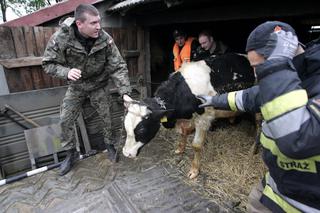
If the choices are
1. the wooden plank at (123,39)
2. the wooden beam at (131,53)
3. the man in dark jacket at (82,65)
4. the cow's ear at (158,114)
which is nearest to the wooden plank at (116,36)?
the wooden plank at (123,39)

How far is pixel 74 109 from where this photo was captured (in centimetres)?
419

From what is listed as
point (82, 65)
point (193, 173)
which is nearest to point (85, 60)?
point (82, 65)

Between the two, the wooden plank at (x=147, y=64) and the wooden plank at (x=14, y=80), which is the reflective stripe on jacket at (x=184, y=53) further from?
the wooden plank at (x=14, y=80)

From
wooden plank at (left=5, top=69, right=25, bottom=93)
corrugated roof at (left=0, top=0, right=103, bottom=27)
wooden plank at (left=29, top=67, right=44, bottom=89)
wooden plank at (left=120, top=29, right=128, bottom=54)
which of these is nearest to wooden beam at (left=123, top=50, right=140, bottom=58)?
wooden plank at (left=120, top=29, right=128, bottom=54)

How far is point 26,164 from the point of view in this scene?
4.97m

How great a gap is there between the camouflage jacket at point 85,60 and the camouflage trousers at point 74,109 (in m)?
0.12

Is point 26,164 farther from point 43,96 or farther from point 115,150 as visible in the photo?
point 115,150

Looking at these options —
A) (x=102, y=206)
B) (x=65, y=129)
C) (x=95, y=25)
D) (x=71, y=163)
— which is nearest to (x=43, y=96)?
(x=65, y=129)

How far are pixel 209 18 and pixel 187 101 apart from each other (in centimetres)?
165

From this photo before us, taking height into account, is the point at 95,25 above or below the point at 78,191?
above

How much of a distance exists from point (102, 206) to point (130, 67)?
3.67m

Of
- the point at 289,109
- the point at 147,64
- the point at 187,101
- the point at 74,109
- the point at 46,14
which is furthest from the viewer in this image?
the point at 147,64

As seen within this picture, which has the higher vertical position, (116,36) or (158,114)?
(116,36)

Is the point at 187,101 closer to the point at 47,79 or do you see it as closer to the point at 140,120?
the point at 140,120
